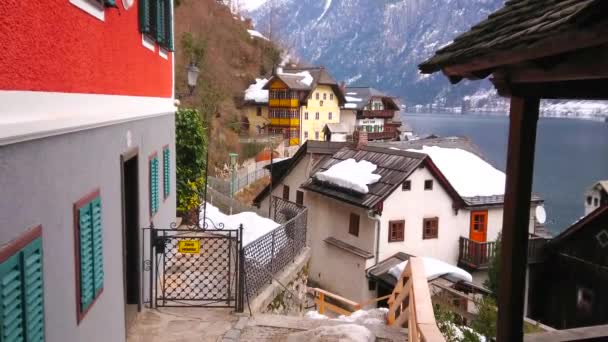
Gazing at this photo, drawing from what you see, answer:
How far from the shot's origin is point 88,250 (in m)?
4.55

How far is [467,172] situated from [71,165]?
71.1ft

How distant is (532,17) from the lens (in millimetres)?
3473

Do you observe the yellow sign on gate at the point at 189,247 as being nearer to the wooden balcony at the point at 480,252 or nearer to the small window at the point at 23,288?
the small window at the point at 23,288

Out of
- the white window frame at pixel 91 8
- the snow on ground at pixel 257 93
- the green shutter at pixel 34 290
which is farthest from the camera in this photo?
the snow on ground at pixel 257 93

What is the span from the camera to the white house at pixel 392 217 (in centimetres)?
1978

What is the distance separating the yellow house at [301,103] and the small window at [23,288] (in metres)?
50.7

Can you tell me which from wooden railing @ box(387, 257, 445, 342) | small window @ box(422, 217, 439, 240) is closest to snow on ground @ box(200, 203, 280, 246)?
wooden railing @ box(387, 257, 445, 342)

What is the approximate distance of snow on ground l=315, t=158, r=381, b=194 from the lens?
66.1ft

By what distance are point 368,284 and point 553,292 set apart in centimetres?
769

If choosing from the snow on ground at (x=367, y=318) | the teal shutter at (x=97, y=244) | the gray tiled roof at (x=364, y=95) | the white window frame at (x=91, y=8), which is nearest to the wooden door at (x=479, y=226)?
the snow on ground at (x=367, y=318)

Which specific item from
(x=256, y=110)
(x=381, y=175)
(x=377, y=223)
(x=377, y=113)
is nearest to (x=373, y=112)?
(x=377, y=113)

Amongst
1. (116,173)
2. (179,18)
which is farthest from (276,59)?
(116,173)

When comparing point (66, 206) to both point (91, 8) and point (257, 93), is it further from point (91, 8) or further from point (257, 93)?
point (257, 93)

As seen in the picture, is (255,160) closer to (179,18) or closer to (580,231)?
(179,18)
